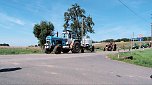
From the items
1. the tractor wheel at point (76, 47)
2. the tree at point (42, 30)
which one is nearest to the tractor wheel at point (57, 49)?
the tractor wheel at point (76, 47)

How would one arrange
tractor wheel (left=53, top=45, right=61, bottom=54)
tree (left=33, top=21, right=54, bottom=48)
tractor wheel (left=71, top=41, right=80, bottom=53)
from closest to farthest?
tractor wheel (left=53, top=45, right=61, bottom=54), tractor wheel (left=71, top=41, right=80, bottom=53), tree (left=33, top=21, right=54, bottom=48)

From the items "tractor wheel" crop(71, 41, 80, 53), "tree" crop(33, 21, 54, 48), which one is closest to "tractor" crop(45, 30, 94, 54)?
"tractor wheel" crop(71, 41, 80, 53)

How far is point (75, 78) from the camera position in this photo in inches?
563

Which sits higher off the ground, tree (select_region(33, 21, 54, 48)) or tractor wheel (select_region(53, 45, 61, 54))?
tree (select_region(33, 21, 54, 48))

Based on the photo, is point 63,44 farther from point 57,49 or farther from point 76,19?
point 76,19

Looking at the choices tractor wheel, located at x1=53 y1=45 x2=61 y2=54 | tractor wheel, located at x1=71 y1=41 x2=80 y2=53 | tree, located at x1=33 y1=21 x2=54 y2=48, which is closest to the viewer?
tractor wheel, located at x1=53 y1=45 x2=61 y2=54

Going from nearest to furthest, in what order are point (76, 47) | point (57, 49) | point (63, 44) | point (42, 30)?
point (57, 49)
point (63, 44)
point (76, 47)
point (42, 30)

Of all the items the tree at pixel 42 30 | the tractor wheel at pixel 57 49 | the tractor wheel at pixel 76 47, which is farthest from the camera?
the tree at pixel 42 30

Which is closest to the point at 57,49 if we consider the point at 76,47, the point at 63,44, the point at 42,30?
the point at 63,44

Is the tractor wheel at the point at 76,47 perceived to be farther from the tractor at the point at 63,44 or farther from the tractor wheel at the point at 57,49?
the tractor wheel at the point at 57,49

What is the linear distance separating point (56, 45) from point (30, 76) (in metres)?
26.3

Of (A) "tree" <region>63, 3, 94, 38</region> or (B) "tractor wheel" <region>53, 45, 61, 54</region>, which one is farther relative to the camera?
(A) "tree" <region>63, 3, 94, 38</region>

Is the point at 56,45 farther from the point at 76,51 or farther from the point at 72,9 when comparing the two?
the point at 72,9

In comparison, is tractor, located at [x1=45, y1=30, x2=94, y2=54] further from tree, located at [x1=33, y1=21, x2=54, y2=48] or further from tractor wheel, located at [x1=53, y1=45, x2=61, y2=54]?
tree, located at [x1=33, y1=21, x2=54, y2=48]
